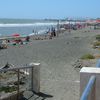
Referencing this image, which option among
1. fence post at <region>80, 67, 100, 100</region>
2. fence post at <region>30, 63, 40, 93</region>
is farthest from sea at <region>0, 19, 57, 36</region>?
fence post at <region>80, 67, 100, 100</region>

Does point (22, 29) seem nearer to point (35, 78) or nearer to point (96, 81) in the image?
point (35, 78)

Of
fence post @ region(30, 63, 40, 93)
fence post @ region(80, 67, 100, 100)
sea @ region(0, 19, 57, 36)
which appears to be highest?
fence post @ region(80, 67, 100, 100)

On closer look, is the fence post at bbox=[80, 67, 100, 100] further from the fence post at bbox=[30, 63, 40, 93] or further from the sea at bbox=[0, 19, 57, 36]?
the sea at bbox=[0, 19, 57, 36]

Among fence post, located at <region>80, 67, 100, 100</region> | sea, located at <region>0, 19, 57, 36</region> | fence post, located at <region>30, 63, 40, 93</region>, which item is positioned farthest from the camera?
sea, located at <region>0, 19, 57, 36</region>

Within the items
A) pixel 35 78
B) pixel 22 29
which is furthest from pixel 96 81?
pixel 22 29

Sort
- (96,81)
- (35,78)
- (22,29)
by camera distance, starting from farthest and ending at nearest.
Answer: (22,29) → (35,78) → (96,81)

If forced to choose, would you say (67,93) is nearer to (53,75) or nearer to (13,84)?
(13,84)

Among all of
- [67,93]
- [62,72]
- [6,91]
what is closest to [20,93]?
[6,91]

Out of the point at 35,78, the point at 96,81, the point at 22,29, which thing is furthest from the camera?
the point at 22,29

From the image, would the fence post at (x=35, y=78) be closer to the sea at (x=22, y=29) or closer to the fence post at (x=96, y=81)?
the fence post at (x=96, y=81)

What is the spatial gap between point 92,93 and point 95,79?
189 millimetres

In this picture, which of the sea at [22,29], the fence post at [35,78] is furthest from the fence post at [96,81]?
the sea at [22,29]

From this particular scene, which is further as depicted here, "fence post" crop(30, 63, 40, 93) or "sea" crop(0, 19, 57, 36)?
"sea" crop(0, 19, 57, 36)

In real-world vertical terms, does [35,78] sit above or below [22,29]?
above
